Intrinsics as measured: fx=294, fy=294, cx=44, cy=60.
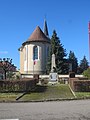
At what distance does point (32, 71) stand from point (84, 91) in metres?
63.6

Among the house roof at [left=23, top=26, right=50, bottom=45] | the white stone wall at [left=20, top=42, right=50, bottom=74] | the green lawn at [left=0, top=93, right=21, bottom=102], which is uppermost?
the house roof at [left=23, top=26, right=50, bottom=45]

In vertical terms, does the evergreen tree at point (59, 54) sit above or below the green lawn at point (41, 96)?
above

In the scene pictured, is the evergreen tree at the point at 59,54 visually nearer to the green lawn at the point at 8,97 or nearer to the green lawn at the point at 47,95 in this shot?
the green lawn at the point at 47,95

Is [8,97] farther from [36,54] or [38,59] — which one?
[36,54]

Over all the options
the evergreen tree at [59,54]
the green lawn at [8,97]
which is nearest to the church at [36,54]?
the evergreen tree at [59,54]

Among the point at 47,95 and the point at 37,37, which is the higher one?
the point at 37,37

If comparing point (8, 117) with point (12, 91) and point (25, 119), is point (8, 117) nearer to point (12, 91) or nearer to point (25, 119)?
point (25, 119)

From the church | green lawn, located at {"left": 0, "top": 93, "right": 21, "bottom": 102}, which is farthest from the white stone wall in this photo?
green lawn, located at {"left": 0, "top": 93, "right": 21, "bottom": 102}

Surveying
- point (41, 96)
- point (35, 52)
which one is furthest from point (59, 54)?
point (41, 96)

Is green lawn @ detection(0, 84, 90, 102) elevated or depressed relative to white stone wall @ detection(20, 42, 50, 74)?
depressed

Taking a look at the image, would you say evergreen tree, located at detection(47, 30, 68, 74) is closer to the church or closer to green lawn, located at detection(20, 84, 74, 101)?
the church

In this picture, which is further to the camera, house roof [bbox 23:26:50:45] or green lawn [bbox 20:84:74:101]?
house roof [bbox 23:26:50:45]

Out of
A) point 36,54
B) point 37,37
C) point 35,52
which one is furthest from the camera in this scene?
point 37,37

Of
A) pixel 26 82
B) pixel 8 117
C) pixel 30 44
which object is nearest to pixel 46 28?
pixel 30 44
